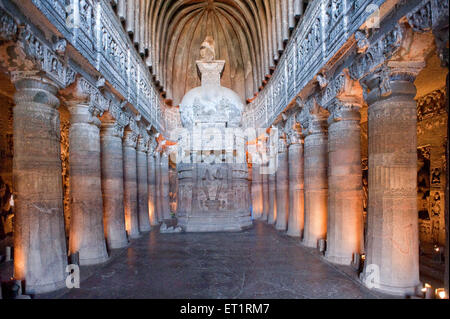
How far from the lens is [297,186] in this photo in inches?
439

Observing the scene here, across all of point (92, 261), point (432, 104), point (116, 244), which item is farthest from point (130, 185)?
point (432, 104)

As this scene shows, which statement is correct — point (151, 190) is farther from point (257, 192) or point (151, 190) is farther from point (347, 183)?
point (347, 183)

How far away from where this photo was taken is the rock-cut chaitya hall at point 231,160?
5277mm

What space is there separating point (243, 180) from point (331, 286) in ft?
26.7

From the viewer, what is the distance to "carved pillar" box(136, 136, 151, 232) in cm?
1339

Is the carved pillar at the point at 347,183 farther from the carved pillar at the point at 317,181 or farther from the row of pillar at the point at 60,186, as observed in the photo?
the row of pillar at the point at 60,186

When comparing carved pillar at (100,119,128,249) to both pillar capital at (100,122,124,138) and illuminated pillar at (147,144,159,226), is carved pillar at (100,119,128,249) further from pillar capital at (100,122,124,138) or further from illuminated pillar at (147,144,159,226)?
illuminated pillar at (147,144,159,226)

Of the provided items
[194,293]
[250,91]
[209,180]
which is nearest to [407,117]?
[194,293]

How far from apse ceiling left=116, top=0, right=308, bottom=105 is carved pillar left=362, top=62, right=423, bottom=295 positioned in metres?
6.22

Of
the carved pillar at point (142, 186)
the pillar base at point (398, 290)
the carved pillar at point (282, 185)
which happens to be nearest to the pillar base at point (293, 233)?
the carved pillar at point (282, 185)

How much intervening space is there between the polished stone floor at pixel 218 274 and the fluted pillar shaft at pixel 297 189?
1430 mm

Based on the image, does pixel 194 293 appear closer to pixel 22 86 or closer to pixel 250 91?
pixel 22 86

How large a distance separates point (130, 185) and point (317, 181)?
7444mm

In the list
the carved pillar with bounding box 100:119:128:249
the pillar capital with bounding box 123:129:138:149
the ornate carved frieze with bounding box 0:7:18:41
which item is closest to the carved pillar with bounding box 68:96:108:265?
the carved pillar with bounding box 100:119:128:249
